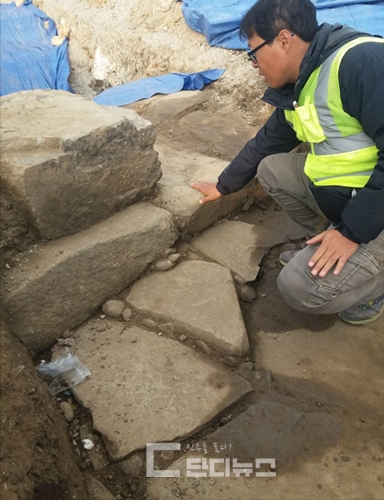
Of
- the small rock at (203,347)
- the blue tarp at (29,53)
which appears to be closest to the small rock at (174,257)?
the small rock at (203,347)

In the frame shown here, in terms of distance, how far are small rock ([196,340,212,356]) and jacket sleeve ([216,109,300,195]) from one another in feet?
2.89

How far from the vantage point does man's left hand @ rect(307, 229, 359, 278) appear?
80.8 inches

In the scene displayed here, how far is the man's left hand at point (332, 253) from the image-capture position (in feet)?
6.73

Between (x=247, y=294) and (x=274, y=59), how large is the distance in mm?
1131

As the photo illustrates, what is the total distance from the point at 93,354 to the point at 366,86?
1528 millimetres

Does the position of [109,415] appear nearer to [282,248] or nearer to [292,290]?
[292,290]

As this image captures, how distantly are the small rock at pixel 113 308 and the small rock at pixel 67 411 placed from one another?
508mm

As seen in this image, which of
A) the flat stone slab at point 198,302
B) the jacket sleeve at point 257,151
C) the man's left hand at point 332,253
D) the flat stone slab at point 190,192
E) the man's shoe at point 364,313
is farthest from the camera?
the flat stone slab at point 190,192

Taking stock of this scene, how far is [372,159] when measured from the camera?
6.51 ft

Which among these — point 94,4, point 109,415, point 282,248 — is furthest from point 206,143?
point 94,4

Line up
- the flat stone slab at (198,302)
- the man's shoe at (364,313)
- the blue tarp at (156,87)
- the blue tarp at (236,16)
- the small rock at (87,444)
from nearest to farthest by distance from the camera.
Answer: the small rock at (87,444) < the flat stone slab at (198,302) < the man's shoe at (364,313) < the blue tarp at (236,16) < the blue tarp at (156,87)

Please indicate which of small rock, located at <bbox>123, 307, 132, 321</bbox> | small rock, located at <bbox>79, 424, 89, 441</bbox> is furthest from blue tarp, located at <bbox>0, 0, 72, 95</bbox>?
small rock, located at <bbox>79, 424, 89, 441</bbox>

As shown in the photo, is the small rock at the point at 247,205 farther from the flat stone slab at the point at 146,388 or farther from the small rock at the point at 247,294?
the flat stone slab at the point at 146,388

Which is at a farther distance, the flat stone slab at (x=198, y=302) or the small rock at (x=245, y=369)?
the flat stone slab at (x=198, y=302)
